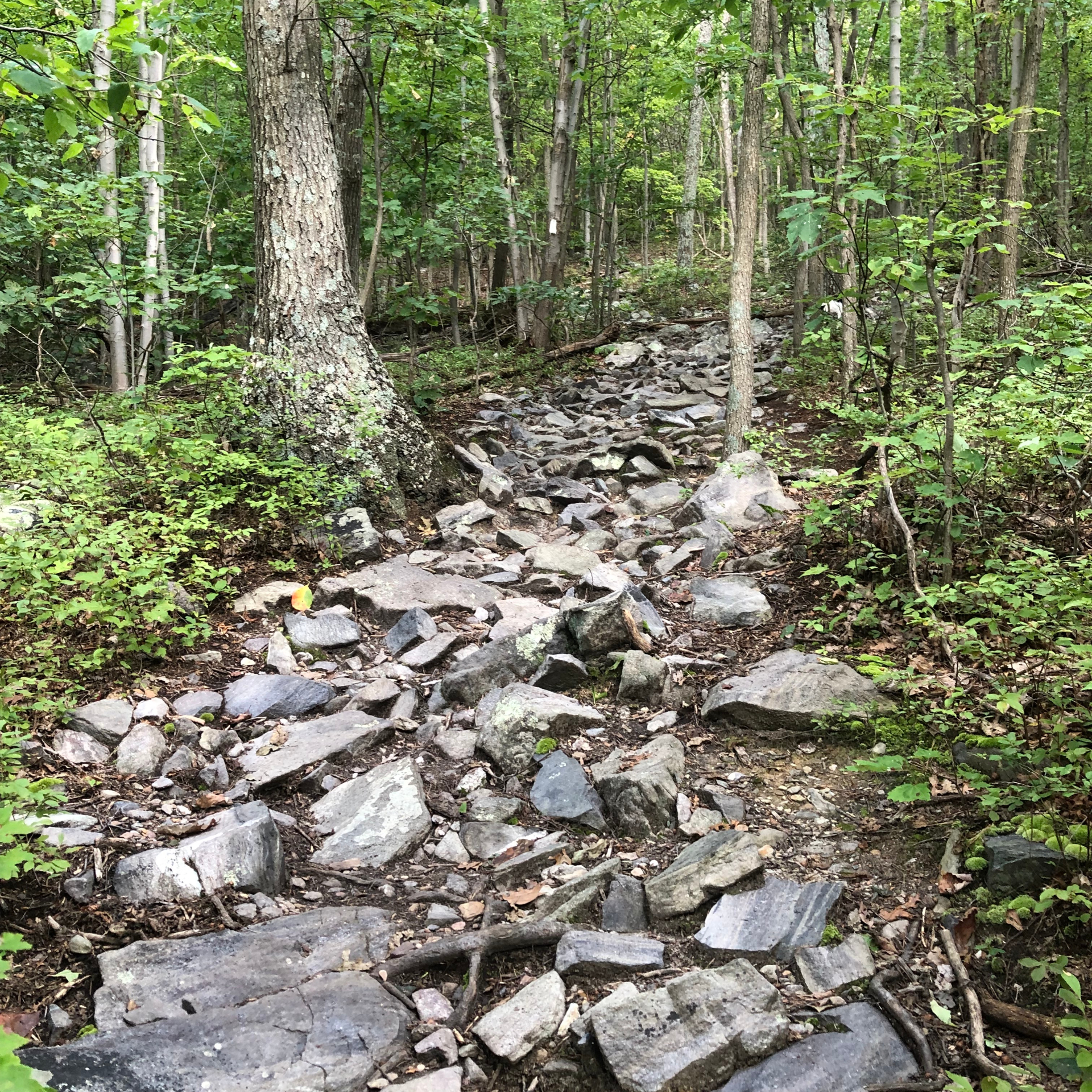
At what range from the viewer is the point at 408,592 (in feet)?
19.0

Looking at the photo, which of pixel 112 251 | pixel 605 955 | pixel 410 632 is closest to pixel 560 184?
pixel 112 251

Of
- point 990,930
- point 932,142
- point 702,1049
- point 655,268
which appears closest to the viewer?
point 702,1049

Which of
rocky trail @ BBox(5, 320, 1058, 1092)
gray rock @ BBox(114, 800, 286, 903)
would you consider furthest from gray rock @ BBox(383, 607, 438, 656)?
gray rock @ BBox(114, 800, 286, 903)

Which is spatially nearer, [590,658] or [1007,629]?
[1007,629]


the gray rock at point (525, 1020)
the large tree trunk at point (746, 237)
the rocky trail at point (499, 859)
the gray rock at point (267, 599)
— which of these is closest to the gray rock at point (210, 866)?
the rocky trail at point (499, 859)

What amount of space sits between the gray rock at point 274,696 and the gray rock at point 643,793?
5.95 ft

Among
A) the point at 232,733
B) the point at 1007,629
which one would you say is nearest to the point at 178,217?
the point at 232,733

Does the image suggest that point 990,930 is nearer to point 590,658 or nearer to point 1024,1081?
point 1024,1081

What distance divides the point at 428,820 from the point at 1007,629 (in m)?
2.86

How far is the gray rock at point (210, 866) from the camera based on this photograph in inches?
120

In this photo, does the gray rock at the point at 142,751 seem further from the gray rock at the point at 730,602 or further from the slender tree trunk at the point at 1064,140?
the slender tree trunk at the point at 1064,140

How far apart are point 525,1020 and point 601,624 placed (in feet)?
7.98

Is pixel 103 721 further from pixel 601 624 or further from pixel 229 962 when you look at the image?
pixel 601 624

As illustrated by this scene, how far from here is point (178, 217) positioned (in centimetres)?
1021
